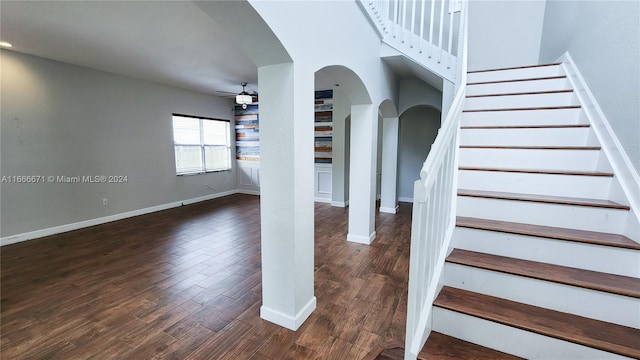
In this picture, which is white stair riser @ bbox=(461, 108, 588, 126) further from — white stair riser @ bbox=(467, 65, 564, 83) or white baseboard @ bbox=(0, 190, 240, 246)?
white baseboard @ bbox=(0, 190, 240, 246)

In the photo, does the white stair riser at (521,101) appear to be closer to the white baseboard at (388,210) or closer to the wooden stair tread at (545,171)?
the wooden stair tread at (545,171)

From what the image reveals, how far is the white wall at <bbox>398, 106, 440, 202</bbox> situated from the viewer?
6.30 meters

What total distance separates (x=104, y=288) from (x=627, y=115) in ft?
14.9

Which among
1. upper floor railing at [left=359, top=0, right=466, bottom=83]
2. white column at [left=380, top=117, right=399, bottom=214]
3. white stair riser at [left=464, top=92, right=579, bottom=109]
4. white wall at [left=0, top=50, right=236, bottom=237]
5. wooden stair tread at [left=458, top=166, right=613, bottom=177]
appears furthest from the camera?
white column at [left=380, top=117, right=399, bottom=214]

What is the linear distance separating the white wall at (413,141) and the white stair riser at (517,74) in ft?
9.71

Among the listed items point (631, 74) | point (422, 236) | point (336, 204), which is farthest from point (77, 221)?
point (631, 74)

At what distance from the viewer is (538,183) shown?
2.01 meters

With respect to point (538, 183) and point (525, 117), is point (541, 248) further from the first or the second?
point (525, 117)

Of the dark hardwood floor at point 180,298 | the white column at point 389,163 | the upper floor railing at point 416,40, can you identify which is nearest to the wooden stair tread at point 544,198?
the dark hardwood floor at point 180,298

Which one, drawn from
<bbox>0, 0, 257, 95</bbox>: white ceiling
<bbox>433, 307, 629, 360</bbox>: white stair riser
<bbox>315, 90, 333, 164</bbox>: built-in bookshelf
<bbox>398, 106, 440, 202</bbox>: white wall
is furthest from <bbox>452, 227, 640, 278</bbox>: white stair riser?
<bbox>398, 106, 440, 202</bbox>: white wall

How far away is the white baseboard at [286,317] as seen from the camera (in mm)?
2055

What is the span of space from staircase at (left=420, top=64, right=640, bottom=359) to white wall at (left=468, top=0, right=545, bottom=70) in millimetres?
2229

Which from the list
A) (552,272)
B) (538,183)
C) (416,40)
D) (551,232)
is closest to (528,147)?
(538,183)

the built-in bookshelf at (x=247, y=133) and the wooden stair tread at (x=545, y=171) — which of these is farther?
the built-in bookshelf at (x=247, y=133)
